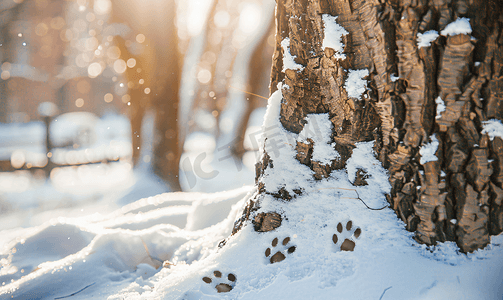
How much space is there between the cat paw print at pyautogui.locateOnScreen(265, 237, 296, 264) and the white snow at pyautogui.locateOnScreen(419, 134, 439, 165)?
0.55 m

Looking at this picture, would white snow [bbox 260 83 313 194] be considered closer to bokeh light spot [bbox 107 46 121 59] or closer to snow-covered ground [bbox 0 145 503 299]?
snow-covered ground [bbox 0 145 503 299]

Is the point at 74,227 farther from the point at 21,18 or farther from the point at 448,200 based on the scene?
the point at 21,18

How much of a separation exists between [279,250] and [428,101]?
73 centimetres

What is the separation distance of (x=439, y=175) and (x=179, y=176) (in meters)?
3.46

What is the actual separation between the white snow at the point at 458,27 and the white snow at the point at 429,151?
29 cm

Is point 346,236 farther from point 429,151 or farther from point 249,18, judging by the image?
point 249,18

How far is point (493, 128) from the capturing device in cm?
67

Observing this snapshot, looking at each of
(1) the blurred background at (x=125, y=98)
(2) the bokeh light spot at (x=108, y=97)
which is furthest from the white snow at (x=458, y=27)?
(2) the bokeh light spot at (x=108, y=97)

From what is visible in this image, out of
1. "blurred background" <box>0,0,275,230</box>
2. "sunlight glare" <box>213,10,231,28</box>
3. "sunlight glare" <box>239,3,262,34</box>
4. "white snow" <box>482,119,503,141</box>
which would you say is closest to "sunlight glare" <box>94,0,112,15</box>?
"blurred background" <box>0,0,275,230</box>

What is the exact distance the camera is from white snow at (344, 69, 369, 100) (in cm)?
85

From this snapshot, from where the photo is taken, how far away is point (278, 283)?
790mm

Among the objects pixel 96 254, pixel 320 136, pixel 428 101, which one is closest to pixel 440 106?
pixel 428 101

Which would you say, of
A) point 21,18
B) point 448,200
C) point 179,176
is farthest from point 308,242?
point 21,18

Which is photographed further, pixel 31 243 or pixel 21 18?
pixel 21 18
